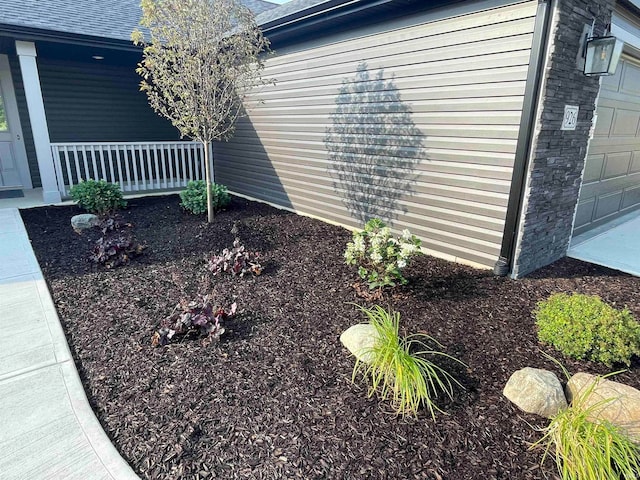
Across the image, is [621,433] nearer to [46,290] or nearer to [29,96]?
[46,290]

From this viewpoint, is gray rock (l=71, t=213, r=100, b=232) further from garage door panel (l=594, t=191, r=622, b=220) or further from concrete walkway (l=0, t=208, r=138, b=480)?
garage door panel (l=594, t=191, r=622, b=220)

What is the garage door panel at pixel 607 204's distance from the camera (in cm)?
Answer: 558

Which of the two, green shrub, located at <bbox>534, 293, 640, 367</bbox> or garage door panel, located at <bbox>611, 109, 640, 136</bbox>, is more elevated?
garage door panel, located at <bbox>611, 109, 640, 136</bbox>

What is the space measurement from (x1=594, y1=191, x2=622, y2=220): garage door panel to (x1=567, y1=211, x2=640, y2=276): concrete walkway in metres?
0.18

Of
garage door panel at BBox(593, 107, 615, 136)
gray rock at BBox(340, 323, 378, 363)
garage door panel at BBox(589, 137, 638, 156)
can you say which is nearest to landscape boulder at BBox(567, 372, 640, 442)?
gray rock at BBox(340, 323, 378, 363)

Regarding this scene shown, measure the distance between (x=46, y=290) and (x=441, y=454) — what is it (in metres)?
3.68

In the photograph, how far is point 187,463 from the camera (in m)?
1.91

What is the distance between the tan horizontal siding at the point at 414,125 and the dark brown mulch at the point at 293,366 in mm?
725

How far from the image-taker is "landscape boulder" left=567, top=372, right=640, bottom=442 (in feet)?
6.55

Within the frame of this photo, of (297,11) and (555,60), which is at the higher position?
(297,11)

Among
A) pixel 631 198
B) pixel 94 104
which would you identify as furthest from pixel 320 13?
pixel 94 104

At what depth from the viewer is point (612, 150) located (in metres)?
5.36

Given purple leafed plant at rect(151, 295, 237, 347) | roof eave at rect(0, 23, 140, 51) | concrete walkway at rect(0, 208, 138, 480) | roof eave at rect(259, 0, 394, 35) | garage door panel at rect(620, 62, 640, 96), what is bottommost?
concrete walkway at rect(0, 208, 138, 480)

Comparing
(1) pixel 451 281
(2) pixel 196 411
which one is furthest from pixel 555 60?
(2) pixel 196 411
